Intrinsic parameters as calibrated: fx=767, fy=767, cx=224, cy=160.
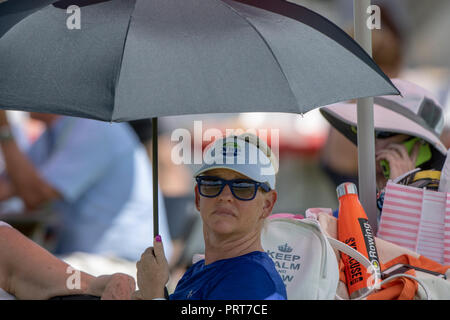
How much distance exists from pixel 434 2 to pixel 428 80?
4.30ft

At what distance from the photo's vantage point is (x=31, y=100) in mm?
2432

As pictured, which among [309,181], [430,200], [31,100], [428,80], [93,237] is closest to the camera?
[31,100]

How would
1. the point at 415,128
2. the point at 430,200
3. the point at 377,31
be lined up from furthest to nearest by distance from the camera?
the point at 377,31
the point at 415,128
the point at 430,200

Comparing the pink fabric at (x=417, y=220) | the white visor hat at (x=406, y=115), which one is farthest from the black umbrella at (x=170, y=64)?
the white visor hat at (x=406, y=115)

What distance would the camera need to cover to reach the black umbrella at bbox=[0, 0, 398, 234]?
240cm

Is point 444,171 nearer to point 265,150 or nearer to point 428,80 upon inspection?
point 265,150

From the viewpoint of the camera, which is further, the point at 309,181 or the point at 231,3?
the point at 309,181

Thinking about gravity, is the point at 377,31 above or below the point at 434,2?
below

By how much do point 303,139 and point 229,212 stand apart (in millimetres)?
4552

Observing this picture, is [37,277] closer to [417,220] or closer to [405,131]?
[417,220]

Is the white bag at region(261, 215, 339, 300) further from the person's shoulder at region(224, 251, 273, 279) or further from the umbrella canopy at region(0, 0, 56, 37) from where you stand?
the umbrella canopy at region(0, 0, 56, 37)

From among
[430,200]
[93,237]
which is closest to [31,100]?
[430,200]

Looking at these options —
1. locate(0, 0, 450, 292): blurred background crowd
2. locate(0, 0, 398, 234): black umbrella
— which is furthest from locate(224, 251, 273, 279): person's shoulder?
locate(0, 0, 450, 292): blurred background crowd

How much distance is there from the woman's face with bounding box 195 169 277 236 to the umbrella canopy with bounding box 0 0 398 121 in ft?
1.02
